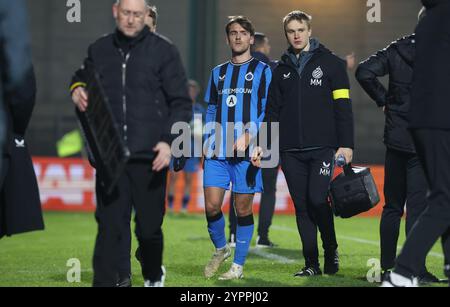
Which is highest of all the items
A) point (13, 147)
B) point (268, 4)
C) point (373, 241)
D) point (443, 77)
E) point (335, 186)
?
point (268, 4)

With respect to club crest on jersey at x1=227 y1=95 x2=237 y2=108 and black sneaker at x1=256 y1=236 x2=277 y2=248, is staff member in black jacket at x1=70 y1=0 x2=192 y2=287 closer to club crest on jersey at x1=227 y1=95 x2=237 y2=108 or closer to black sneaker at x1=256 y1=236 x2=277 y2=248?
club crest on jersey at x1=227 y1=95 x2=237 y2=108

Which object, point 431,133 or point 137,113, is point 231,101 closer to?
point 137,113

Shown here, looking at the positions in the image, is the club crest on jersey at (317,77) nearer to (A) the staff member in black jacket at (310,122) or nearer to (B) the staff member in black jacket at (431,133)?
(A) the staff member in black jacket at (310,122)

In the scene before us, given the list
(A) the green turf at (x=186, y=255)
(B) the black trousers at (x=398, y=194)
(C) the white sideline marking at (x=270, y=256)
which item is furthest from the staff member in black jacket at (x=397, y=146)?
(C) the white sideline marking at (x=270, y=256)

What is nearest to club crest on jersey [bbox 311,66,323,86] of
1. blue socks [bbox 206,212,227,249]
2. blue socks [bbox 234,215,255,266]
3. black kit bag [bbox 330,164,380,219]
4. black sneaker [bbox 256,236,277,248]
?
black kit bag [bbox 330,164,380,219]

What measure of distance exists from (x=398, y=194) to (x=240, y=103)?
4.67ft

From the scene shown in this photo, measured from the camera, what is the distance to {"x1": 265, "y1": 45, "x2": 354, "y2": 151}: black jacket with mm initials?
743 centimetres

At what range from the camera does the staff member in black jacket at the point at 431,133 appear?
539 cm

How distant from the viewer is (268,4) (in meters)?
22.0

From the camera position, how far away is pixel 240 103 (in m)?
7.42

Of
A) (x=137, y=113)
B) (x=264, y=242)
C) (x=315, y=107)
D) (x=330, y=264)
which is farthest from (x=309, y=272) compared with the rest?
(x=264, y=242)

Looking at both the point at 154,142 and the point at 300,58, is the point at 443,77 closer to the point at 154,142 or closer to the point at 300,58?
the point at 154,142
